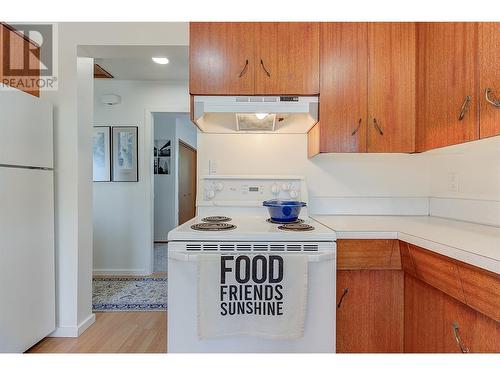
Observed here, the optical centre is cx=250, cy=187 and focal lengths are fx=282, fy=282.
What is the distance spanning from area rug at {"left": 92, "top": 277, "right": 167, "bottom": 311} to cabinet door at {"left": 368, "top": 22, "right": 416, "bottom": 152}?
227 cm

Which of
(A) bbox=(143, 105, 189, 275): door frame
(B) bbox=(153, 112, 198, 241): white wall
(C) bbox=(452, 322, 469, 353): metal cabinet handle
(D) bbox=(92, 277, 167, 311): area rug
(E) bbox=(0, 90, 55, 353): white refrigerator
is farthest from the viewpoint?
(B) bbox=(153, 112, 198, 241): white wall

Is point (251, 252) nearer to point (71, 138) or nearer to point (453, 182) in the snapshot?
point (453, 182)

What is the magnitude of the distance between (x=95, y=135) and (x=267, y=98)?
8.66 feet

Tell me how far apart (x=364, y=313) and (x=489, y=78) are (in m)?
1.16

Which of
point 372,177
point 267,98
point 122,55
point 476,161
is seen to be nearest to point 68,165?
point 122,55

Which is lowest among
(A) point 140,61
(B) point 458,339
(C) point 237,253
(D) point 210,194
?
(B) point 458,339

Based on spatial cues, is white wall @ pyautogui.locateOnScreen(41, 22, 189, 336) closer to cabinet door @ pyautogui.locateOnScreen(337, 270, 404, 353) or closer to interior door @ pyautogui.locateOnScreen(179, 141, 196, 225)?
cabinet door @ pyautogui.locateOnScreen(337, 270, 404, 353)

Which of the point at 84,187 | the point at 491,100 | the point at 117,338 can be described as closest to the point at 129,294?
the point at 117,338

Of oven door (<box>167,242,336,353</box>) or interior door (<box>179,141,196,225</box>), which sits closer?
oven door (<box>167,242,336,353</box>)

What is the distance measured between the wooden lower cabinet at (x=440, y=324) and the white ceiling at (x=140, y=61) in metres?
2.07

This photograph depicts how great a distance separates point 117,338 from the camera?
2.05m

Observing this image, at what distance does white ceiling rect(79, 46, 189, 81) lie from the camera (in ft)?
6.67

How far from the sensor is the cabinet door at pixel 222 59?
165cm

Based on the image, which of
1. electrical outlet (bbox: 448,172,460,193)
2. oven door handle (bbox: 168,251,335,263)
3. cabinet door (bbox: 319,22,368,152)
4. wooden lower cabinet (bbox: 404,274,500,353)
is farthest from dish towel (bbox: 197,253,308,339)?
electrical outlet (bbox: 448,172,460,193)
